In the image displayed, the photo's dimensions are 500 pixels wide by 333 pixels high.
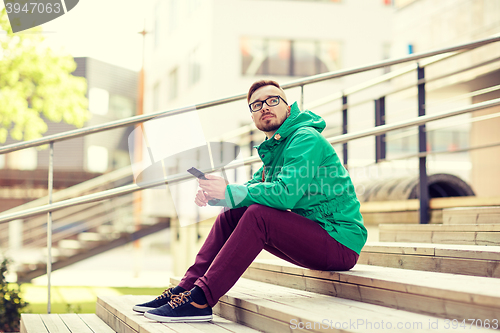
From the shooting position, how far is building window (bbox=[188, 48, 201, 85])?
16312mm

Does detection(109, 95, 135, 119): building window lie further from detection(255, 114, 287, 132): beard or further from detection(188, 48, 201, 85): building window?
detection(255, 114, 287, 132): beard

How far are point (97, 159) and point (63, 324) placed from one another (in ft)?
67.7

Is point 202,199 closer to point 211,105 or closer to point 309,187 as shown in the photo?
point 309,187

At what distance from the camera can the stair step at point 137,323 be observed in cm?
235

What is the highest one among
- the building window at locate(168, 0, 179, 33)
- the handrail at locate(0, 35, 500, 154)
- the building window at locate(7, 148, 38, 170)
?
the building window at locate(168, 0, 179, 33)

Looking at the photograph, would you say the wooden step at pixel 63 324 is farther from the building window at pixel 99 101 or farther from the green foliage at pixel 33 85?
the building window at pixel 99 101

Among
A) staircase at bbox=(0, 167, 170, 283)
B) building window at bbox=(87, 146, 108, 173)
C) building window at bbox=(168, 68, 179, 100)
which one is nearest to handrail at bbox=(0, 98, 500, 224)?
staircase at bbox=(0, 167, 170, 283)

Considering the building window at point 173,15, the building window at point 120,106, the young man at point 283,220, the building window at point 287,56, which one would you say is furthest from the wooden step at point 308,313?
the building window at point 120,106

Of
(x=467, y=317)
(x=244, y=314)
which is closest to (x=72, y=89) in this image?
(x=244, y=314)

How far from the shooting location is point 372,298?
234 centimetres

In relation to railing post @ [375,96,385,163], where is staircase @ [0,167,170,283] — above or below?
below

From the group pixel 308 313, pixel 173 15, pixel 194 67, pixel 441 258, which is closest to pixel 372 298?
pixel 308 313

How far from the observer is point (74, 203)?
3338mm

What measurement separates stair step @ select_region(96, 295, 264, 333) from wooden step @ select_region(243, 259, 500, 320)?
47 cm
